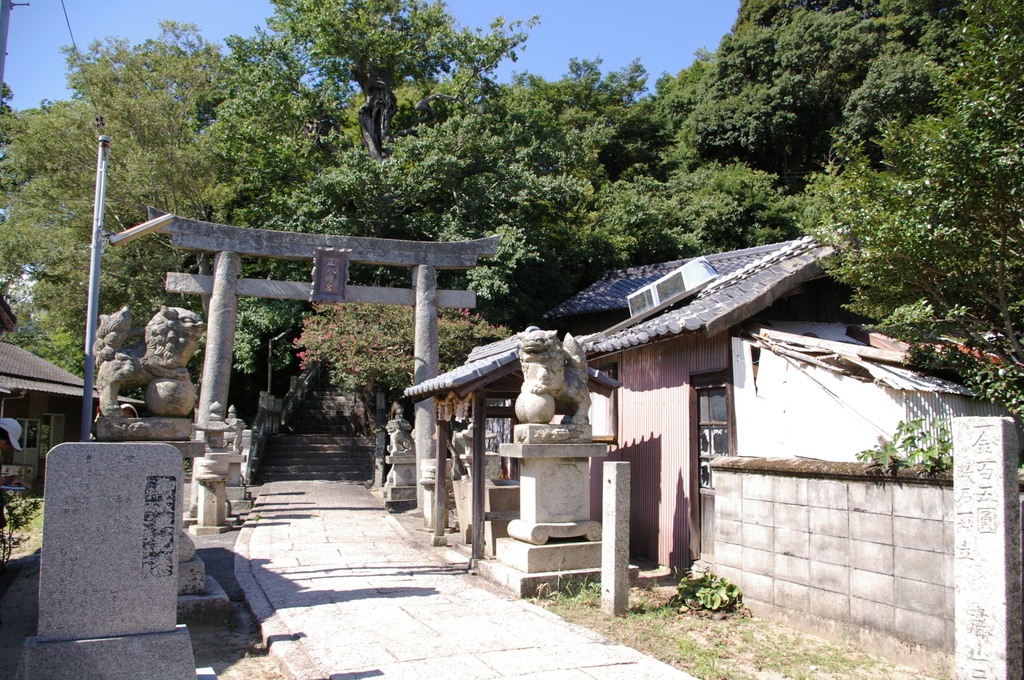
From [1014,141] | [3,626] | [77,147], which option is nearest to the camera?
[1014,141]

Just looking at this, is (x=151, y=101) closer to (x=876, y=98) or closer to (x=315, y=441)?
(x=315, y=441)

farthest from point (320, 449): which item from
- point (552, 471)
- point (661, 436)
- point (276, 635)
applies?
point (276, 635)

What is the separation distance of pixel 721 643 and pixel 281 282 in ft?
38.8

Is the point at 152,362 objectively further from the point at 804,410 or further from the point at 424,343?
the point at 424,343

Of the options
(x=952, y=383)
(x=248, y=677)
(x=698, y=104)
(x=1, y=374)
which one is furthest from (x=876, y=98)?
(x=1, y=374)

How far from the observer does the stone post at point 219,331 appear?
1451 centimetres

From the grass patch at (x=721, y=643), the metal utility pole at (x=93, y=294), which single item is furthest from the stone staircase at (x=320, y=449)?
the grass patch at (x=721, y=643)

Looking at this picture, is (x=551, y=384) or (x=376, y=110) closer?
(x=551, y=384)

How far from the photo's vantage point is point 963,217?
20.5 feet

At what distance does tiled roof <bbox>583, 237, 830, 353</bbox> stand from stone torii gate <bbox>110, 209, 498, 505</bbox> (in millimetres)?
6097

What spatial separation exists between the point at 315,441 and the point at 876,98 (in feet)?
80.5

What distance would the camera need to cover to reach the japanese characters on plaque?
14680 millimetres

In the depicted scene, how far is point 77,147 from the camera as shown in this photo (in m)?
22.8

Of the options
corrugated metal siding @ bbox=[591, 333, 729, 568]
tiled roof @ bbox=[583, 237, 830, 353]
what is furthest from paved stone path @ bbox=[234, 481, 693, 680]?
tiled roof @ bbox=[583, 237, 830, 353]
